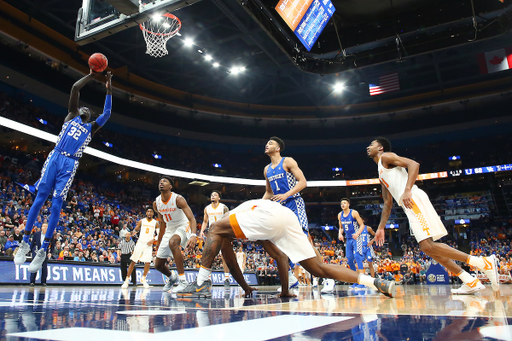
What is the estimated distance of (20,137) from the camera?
2128 cm

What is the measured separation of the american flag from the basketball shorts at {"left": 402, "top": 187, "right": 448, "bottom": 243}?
19.5m

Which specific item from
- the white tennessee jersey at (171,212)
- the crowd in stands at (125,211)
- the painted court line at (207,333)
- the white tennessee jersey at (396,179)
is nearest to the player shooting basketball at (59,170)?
the white tennessee jersey at (171,212)

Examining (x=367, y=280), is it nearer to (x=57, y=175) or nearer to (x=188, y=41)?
(x=57, y=175)

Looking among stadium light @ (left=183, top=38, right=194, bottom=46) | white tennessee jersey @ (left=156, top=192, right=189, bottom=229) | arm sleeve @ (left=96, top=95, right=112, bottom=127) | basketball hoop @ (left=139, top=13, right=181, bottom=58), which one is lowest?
white tennessee jersey @ (left=156, top=192, right=189, bottom=229)

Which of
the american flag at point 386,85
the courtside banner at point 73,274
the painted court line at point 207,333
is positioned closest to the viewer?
the painted court line at point 207,333

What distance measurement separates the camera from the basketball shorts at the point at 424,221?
4.19 metres

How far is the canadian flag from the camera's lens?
19.8 metres

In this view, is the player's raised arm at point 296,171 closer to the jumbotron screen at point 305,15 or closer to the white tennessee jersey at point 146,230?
the white tennessee jersey at point 146,230

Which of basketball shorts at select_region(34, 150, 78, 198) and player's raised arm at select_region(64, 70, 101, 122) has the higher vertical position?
player's raised arm at select_region(64, 70, 101, 122)

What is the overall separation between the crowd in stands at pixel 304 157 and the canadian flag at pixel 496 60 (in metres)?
10.5

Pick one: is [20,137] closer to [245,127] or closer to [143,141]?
[143,141]

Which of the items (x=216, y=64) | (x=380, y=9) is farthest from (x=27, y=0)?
(x=380, y=9)

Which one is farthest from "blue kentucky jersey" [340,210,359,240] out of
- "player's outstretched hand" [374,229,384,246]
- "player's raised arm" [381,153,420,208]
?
"player's raised arm" [381,153,420,208]

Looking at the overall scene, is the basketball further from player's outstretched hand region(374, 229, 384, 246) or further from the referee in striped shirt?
the referee in striped shirt
